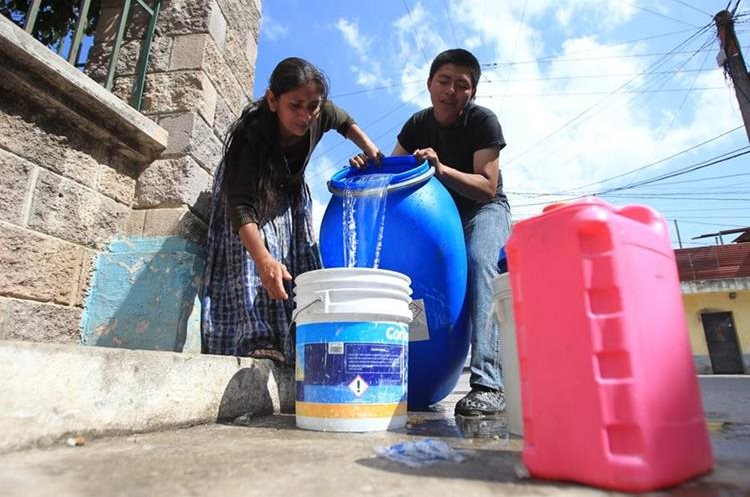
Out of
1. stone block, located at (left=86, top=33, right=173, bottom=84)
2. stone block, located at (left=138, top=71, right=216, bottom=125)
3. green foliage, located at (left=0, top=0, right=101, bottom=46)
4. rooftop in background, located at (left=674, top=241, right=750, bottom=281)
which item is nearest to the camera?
stone block, located at (left=138, top=71, right=216, bottom=125)

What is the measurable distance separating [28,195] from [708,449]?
2189mm

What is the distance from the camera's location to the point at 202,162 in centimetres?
234

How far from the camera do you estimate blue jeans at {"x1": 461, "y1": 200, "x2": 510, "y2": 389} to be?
5.55 feet

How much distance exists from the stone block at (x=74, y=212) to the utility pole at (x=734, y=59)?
879 centimetres

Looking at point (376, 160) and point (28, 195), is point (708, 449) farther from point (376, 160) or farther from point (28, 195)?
point (28, 195)

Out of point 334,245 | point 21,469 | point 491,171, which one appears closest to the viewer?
point 21,469

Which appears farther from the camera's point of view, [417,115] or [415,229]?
[417,115]

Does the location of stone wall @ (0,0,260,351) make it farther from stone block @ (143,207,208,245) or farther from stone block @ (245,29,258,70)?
stone block @ (245,29,258,70)

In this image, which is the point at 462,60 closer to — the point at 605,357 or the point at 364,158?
the point at 364,158

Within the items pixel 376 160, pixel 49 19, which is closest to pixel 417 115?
pixel 376 160

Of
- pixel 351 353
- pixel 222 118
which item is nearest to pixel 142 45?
pixel 222 118

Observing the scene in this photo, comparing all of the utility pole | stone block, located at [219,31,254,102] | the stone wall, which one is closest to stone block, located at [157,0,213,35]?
the stone wall

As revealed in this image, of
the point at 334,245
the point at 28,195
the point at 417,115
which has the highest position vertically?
the point at 417,115

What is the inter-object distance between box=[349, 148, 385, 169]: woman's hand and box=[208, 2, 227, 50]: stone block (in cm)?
110
